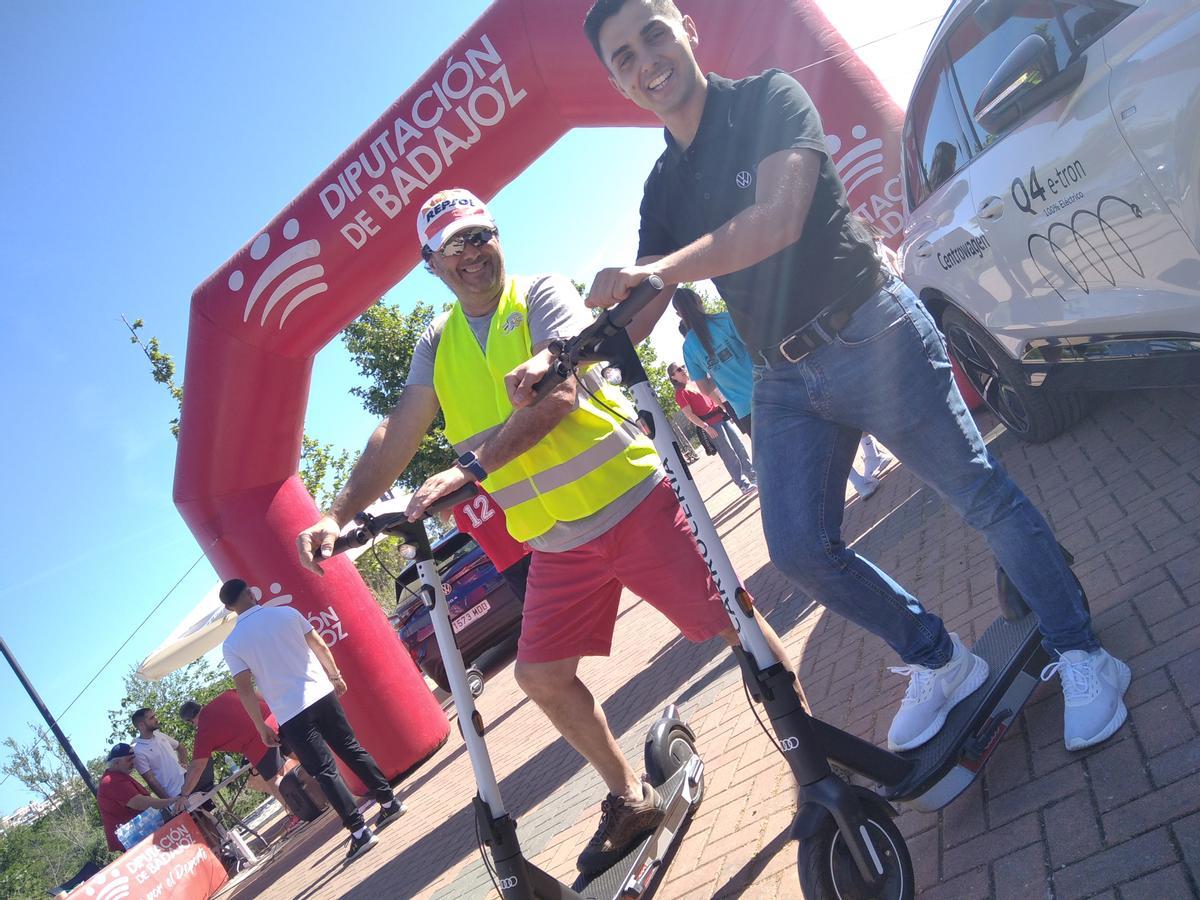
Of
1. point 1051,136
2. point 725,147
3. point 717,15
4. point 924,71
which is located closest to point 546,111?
point 717,15

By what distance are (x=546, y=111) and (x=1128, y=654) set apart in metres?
5.45

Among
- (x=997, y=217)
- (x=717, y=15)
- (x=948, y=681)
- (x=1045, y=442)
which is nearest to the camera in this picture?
(x=948, y=681)

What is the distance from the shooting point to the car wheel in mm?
5203

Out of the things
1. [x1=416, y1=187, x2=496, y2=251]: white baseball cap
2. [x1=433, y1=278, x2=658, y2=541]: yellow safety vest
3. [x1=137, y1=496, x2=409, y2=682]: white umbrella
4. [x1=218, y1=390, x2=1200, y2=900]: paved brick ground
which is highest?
[x1=137, y1=496, x2=409, y2=682]: white umbrella

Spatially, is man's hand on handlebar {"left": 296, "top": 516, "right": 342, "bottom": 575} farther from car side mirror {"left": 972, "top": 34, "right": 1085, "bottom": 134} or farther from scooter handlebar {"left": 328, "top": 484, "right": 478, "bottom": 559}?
car side mirror {"left": 972, "top": 34, "right": 1085, "bottom": 134}

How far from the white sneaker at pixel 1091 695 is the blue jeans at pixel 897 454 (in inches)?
1.9

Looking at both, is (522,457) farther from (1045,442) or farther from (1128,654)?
(1045,442)

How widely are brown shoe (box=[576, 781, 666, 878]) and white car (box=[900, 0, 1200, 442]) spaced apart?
7.86 feet

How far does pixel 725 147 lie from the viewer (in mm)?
2625

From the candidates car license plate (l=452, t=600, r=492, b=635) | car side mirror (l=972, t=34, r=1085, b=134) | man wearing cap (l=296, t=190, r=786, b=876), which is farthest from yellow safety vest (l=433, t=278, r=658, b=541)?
car license plate (l=452, t=600, r=492, b=635)

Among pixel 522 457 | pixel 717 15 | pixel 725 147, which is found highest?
pixel 717 15

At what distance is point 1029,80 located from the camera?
3.35m

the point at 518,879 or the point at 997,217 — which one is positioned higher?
the point at 997,217

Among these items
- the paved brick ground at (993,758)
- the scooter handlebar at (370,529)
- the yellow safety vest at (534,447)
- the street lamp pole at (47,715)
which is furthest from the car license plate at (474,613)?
the scooter handlebar at (370,529)
